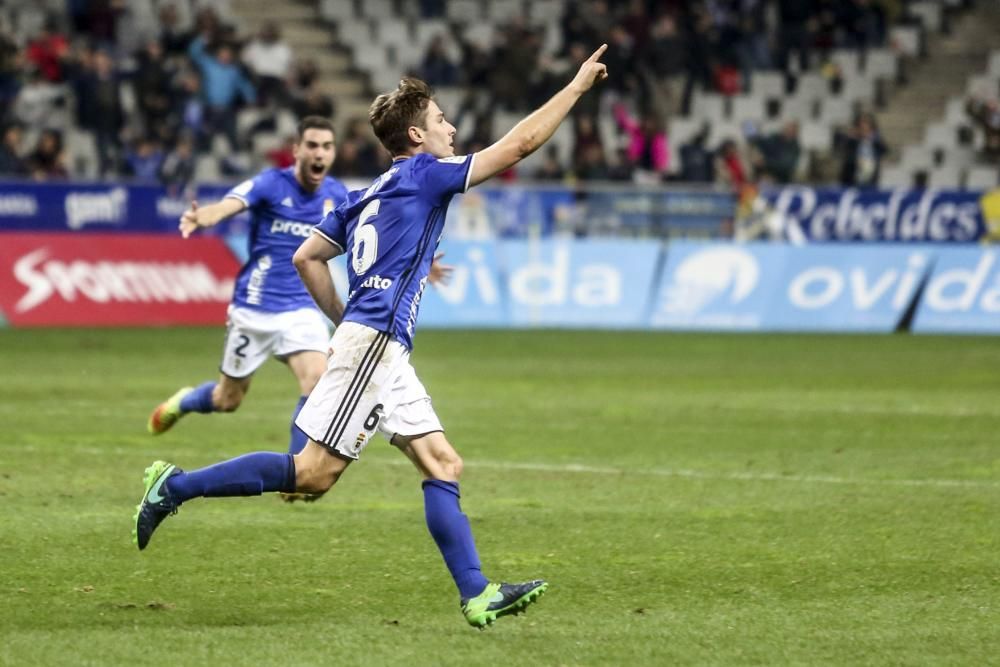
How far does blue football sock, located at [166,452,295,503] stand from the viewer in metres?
6.98

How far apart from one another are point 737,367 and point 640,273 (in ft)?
18.3

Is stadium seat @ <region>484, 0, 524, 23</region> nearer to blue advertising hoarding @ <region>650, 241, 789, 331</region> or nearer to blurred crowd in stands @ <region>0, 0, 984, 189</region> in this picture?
blurred crowd in stands @ <region>0, 0, 984, 189</region>

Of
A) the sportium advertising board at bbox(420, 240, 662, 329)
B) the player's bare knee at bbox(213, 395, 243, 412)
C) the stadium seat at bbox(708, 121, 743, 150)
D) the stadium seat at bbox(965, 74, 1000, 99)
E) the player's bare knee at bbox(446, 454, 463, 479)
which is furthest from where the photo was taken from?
the stadium seat at bbox(965, 74, 1000, 99)

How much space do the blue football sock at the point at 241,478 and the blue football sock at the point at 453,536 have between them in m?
0.57

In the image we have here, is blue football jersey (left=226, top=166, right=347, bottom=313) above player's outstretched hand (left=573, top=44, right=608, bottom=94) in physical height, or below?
below

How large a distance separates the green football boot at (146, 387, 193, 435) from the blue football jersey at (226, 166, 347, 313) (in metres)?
0.98

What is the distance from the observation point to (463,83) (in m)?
30.9

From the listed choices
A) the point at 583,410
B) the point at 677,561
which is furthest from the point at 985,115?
the point at 677,561

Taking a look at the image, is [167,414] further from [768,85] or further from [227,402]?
[768,85]

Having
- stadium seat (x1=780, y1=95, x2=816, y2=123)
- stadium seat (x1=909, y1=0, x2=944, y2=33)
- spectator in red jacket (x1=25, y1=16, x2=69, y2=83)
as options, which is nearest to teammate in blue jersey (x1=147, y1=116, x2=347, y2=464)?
spectator in red jacket (x1=25, y1=16, x2=69, y2=83)

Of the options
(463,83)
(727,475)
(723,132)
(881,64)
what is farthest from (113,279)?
(881,64)

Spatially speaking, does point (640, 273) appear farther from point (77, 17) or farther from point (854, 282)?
point (77, 17)

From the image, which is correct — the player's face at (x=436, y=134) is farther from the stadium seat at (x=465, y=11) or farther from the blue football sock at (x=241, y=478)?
Result: the stadium seat at (x=465, y=11)

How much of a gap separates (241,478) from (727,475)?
484cm
